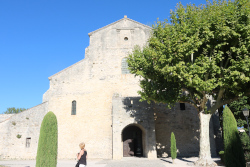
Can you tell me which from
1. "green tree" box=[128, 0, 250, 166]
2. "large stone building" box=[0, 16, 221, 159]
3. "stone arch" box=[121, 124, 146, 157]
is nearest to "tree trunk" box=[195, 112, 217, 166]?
"green tree" box=[128, 0, 250, 166]

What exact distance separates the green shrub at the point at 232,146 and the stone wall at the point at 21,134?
17.8 metres

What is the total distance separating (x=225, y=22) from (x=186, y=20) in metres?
2.63

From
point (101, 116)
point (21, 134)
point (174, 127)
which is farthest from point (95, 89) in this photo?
point (174, 127)

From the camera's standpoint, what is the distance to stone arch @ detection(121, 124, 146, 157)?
815 inches

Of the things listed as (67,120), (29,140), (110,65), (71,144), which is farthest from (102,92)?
(29,140)

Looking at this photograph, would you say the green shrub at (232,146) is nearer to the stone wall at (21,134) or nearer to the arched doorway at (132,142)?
the arched doorway at (132,142)

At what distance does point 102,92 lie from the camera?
71.7 feet

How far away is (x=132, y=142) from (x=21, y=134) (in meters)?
11.6

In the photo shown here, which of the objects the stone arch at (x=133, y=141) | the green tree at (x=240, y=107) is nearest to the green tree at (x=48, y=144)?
the stone arch at (x=133, y=141)

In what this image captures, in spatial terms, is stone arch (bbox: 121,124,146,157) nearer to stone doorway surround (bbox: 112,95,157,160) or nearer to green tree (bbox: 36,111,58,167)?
stone doorway surround (bbox: 112,95,157,160)

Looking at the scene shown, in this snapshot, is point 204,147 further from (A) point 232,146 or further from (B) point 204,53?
(B) point 204,53

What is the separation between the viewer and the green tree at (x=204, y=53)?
39.6 feet

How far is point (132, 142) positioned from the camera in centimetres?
2095

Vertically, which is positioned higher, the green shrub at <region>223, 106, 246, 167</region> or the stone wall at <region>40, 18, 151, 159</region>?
the stone wall at <region>40, 18, 151, 159</region>
